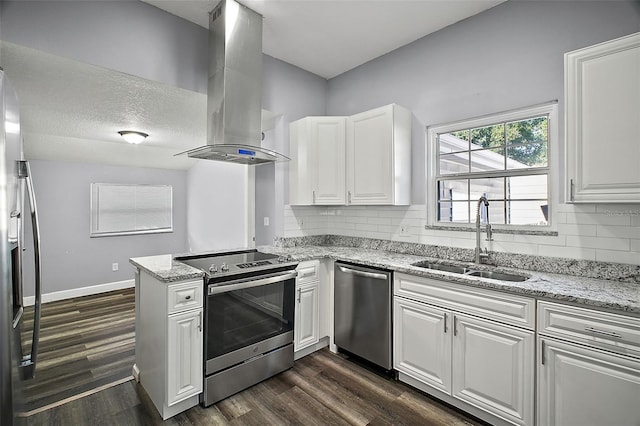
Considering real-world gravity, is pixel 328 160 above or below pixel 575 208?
above

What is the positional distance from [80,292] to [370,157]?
474 cm

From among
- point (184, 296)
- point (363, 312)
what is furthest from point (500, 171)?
point (184, 296)

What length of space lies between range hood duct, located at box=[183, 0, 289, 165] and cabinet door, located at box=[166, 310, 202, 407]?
125 centimetres

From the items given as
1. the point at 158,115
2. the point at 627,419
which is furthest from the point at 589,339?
the point at 158,115

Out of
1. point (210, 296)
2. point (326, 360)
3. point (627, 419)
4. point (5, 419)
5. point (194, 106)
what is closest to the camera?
point (5, 419)

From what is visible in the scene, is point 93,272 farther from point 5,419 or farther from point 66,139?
point 5,419

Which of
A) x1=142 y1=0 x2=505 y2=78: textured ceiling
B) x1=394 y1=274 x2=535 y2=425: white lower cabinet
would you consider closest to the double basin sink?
x1=394 y1=274 x2=535 y2=425: white lower cabinet

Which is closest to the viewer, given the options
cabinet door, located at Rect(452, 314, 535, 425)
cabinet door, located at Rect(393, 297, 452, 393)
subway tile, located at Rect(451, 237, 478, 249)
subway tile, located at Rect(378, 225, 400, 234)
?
cabinet door, located at Rect(452, 314, 535, 425)

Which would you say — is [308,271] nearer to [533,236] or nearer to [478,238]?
[478,238]

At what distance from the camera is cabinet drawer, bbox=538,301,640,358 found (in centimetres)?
147

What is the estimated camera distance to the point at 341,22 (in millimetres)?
2660

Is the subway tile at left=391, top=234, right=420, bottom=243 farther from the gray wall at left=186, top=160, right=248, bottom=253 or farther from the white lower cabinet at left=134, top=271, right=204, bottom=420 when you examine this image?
the gray wall at left=186, top=160, right=248, bottom=253

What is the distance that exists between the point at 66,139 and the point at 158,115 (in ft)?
5.58

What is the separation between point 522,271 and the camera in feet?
7.32
